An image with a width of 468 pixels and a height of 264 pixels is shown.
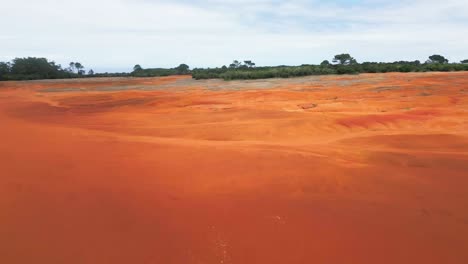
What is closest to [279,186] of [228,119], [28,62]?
[228,119]

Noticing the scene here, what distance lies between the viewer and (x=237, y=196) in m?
3.90

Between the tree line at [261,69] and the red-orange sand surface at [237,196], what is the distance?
27.9 m

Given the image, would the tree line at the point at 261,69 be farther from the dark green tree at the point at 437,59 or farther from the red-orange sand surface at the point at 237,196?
the red-orange sand surface at the point at 237,196

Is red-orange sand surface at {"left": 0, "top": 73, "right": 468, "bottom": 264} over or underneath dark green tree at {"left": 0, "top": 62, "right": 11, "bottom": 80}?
underneath

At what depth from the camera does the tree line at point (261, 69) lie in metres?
35.2

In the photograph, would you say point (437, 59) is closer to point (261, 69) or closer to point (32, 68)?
point (261, 69)

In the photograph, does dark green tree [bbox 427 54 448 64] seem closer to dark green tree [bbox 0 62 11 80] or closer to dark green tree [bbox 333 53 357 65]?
dark green tree [bbox 333 53 357 65]

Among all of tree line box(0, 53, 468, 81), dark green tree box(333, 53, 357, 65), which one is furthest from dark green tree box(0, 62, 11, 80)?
dark green tree box(333, 53, 357, 65)

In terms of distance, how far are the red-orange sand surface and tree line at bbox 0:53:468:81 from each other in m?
27.9

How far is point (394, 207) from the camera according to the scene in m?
3.62

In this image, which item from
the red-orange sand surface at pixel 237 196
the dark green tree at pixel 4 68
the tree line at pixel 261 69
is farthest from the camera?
the dark green tree at pixel 4 68

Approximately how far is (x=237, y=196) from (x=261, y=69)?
4671cm

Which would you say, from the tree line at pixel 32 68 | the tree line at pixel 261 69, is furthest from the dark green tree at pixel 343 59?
the tree line at pixel 32 68

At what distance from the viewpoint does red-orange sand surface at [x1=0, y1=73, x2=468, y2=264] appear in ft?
9.30
